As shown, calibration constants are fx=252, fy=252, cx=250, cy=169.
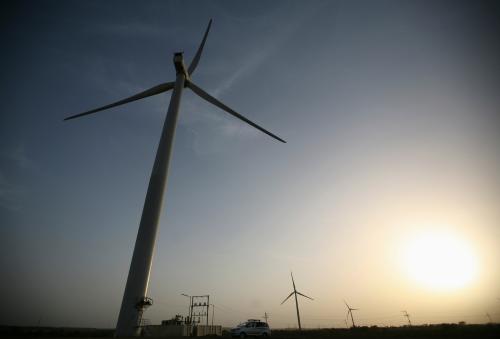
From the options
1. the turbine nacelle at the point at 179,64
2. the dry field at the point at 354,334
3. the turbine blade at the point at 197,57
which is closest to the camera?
the dry field at the point at 354,334

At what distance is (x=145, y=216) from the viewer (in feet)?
87.2

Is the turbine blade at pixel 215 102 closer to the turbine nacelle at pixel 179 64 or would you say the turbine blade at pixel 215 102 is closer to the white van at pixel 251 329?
the turbine nacelle at pixel 179 64

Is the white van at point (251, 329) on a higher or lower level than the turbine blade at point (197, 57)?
lower

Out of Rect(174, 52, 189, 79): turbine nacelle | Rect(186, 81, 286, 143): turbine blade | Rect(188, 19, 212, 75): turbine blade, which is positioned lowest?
Rect(186, 81, 286, 143): turbine blade

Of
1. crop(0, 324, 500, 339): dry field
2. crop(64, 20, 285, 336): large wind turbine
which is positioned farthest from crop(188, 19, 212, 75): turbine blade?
crop(0, 324, 500, 339): dry field

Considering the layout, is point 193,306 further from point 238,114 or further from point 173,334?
point 238,114

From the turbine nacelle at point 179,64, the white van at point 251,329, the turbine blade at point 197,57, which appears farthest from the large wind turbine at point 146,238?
the white van at point 251,329

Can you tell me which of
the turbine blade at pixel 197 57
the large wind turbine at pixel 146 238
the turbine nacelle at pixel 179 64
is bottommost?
the large wind turbine at pixel 146 238

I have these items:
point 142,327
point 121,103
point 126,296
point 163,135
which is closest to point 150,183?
point 163,135

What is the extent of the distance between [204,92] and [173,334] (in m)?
35.6

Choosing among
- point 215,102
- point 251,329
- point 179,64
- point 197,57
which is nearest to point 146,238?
point 251,329

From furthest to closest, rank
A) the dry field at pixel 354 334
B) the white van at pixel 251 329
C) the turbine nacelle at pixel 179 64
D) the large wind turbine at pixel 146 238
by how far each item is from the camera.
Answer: the turbine nacelle at pixel 179 64 < the white van at pixel 251 329 < the dry field at pixel 354 334 < the large wind turbine at pixel 146 238

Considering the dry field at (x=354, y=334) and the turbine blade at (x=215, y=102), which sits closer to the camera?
the dry field at (x=354, y=334)

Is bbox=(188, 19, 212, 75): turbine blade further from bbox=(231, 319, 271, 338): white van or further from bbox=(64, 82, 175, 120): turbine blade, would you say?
bbox=(231, 319, 271, 338): white van
